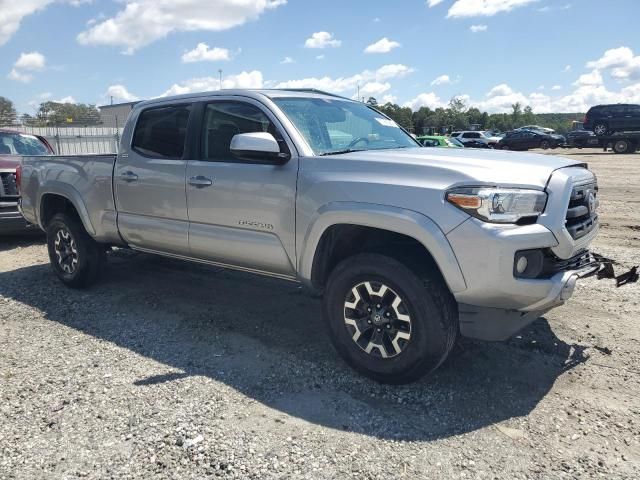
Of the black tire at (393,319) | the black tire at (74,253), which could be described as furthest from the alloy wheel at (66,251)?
the black tire at (393,319)

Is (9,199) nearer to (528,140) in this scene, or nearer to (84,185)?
(84,185)

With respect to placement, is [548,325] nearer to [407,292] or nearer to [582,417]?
[582,417]

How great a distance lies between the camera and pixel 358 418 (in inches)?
128

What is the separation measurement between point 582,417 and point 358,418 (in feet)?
4.29

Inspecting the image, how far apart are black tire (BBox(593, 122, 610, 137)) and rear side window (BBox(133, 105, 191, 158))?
2830cm

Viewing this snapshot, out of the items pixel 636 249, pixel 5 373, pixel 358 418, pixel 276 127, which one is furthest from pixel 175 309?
pixel 636 249

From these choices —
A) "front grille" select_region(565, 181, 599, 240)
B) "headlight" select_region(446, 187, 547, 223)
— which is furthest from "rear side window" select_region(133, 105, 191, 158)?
"front grille" select_region(565, 181, 599, 240)

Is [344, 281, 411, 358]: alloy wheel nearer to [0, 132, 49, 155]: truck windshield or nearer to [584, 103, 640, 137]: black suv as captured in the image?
[0, 132, 49, 155]: truck windshield

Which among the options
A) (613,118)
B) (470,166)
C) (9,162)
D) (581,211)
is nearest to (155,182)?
(470,166)

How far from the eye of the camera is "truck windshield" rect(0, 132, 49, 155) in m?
9.27

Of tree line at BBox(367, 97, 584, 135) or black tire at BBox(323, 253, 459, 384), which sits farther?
tree line at BBox(367, 97, 584, 135)

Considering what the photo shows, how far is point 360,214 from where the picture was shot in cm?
351

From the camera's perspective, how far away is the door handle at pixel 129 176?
5.04 meters

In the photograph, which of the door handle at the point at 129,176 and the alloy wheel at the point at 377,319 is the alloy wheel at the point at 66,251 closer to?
the door handle at the point at 129,176
